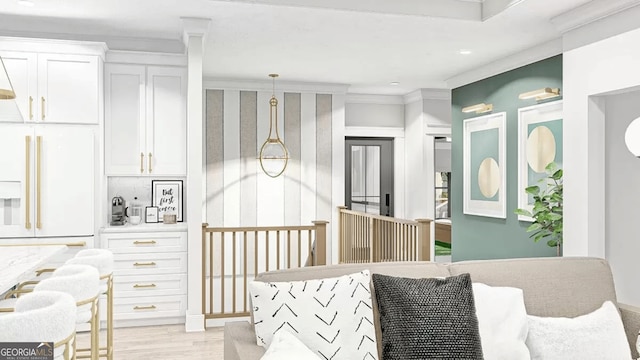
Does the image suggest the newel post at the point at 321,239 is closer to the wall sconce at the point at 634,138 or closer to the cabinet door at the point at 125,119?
the cabinet door at the point at 125,119

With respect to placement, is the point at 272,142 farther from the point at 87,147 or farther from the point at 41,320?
the point at 41,320

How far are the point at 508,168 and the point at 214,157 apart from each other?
3620 mm

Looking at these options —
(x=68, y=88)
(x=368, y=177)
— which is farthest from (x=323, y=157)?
(x=68, y=88)

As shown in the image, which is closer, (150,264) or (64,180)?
(64,180)

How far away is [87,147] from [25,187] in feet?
1.94

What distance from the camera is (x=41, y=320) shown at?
1.73 m

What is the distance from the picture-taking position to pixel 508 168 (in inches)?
221

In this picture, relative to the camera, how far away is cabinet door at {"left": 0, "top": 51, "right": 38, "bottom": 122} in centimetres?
465

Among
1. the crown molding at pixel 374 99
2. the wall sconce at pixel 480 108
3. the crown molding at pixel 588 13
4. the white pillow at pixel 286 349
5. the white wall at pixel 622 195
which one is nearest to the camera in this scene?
the white pillow at pixel 286 349

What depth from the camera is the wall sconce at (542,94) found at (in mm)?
4898

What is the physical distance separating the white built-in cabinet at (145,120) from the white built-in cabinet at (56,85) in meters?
0.29

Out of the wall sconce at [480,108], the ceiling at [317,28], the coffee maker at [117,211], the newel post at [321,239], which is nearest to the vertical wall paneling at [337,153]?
the ceiling at [317,28]

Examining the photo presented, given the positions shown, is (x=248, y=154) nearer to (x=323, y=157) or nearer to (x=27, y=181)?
(x=323, y=157)

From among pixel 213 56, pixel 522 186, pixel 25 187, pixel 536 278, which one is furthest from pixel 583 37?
pixel 25 187
